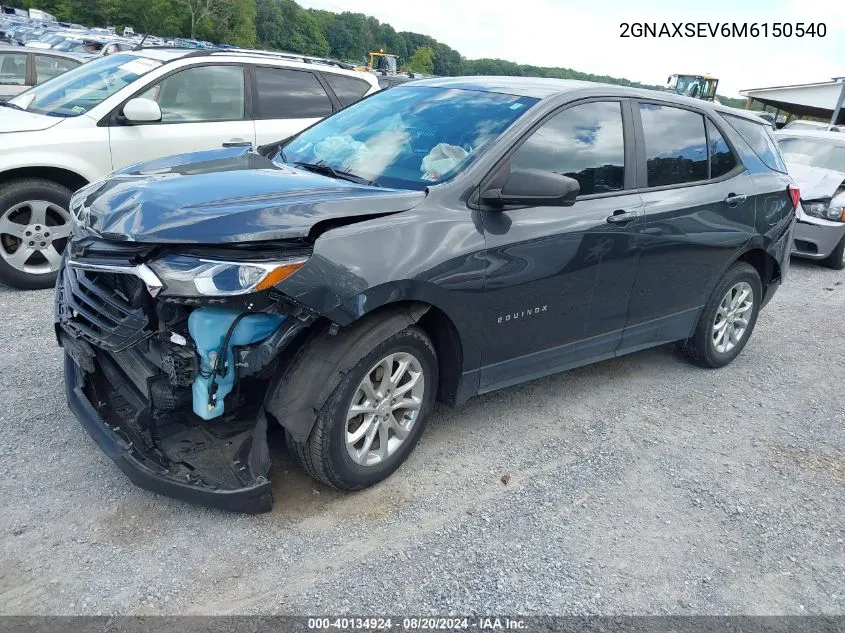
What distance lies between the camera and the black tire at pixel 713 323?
15.6 feet

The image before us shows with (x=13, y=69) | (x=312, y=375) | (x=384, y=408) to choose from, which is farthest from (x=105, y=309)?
(x=13, y=69)

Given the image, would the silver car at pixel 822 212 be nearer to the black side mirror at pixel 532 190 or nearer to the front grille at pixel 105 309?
the black side mirror at pixel 532 190

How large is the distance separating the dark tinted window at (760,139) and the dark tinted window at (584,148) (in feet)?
4.58

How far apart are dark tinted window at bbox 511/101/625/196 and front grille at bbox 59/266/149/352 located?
184cm

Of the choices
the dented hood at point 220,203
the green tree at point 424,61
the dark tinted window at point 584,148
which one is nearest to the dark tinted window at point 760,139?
the dark tinted window at point 584,148

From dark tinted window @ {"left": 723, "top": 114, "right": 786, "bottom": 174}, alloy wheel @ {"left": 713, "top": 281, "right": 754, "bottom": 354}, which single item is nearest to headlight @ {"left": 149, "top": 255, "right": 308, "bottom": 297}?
alloy wheel @ {"left": 713, "top": 281, "right": 754, "bottom": 354}

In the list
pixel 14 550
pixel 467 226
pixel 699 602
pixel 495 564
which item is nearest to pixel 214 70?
pixel 467 226

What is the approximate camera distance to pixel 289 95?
6.48 metres

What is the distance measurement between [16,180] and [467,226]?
3799 mm

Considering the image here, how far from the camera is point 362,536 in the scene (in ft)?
9.58

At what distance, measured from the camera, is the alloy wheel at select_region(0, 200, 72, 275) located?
5.16m

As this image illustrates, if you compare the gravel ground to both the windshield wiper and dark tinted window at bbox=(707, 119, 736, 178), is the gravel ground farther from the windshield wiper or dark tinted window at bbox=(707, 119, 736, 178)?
dark tinted window at bbox=(707, 119, 736, 178)

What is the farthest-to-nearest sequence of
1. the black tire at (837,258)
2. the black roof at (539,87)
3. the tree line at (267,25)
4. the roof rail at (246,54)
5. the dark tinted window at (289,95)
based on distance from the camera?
1. the tree line at (267,25)
2. the black tire at (837,258)
3. the dark tinted window at (289,95)
4. the roof rail at (246,54)
5. the black roof at (539,87)

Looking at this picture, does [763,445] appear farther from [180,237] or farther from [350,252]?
[180,237]
